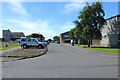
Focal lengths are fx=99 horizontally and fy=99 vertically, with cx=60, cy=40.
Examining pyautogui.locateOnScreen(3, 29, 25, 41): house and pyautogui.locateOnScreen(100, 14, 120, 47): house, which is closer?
pyautogui.locateOnScreen(100, 14, 120, 47): house

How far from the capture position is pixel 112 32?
24.3 metres

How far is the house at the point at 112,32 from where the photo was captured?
2288 centimetres

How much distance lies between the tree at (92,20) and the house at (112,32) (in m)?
2.41

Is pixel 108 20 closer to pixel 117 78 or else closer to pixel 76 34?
pixel 76 34

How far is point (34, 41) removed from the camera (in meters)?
21.0

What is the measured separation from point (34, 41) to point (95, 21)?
1528 cm

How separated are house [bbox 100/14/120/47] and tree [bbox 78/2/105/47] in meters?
2.41

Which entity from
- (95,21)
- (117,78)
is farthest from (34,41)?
(117,78)

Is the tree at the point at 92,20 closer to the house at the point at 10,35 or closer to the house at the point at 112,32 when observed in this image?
the house at the point at 112,32

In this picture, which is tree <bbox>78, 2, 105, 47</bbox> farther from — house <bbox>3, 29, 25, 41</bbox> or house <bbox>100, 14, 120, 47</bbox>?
house <bbox>3, 29, 25, 41</bbox>

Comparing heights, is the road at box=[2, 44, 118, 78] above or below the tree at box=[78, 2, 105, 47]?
below

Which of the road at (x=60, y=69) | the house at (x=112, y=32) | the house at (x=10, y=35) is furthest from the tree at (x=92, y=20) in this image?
the house at (x=10, y=35)

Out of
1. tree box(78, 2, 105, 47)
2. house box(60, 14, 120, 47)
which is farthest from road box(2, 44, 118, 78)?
house box(60, 14, 120, 47)

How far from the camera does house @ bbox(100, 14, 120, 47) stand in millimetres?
22875
